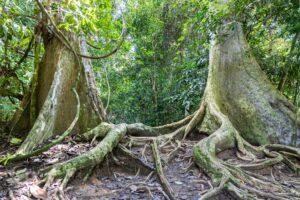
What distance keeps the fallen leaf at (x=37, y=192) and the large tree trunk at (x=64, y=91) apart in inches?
58.5

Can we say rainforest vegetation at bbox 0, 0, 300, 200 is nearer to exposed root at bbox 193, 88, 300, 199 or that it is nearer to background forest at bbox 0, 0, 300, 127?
exposed root at bbox 193, 88, 300, 199

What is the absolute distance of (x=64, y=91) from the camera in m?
4.10

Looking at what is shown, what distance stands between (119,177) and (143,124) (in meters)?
1.78

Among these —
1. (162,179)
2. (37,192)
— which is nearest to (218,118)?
(162,179)

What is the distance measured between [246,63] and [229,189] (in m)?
3.24

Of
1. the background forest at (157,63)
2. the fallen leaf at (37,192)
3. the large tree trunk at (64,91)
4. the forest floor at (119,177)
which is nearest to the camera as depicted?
the fallen leaf at (37,192)

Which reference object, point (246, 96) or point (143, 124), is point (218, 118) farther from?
point (143, 124)

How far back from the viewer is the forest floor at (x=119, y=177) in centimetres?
244

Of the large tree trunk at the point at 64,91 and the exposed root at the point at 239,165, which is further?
the large tree trunk at the point at 64,91

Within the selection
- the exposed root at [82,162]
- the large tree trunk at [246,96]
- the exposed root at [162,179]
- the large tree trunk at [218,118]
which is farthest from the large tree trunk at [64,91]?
the large tree trunk at [246,96]

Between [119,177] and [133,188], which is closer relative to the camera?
[133,188]

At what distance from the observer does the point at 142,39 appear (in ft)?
27.1

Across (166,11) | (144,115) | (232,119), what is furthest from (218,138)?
(166,11)

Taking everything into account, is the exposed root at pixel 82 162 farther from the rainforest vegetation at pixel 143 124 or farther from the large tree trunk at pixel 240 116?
the large tree trunk at pixel 240 116
